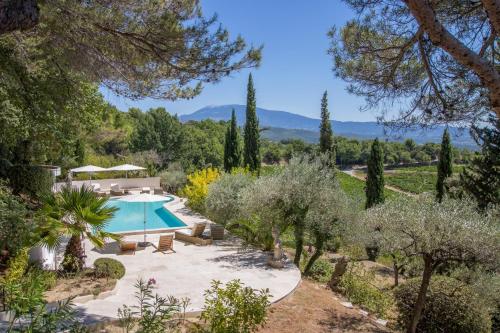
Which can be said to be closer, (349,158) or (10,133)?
(10,133)

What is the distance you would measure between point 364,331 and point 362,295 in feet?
9.50

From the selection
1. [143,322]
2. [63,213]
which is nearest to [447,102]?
[143,322]

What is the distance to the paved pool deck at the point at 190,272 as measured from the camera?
7699 mm

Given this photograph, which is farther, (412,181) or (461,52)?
(412,181)

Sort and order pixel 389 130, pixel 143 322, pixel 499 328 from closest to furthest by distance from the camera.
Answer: pixel 143 322 → pixel 389 130 → pixel 499 328

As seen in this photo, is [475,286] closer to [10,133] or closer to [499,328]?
[499,328]

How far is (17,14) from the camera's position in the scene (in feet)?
11.4

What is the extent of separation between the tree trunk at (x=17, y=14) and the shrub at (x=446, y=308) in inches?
369

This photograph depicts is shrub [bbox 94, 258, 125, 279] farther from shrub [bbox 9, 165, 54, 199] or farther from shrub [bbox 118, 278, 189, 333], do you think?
shrub [bbox 9, 165, 54, 199]

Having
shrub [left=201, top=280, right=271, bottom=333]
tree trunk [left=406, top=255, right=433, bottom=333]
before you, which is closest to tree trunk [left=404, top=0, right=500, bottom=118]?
shrub [left=201, top=280, right=271, bottom=333]

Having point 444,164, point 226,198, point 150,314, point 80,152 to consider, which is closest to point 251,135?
point 444,164

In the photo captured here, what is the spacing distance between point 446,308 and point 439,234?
249cm

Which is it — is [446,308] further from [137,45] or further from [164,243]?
[137,45]

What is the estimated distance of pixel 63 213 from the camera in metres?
7.71
